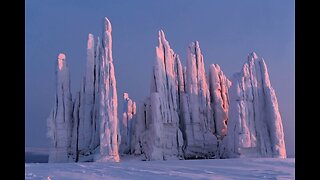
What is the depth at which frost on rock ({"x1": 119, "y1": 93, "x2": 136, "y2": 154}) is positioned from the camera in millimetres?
34094

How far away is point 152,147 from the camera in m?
30.2

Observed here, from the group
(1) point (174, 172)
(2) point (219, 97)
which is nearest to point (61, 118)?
(2) point (219, 97)

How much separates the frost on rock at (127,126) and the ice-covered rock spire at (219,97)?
6703 mm

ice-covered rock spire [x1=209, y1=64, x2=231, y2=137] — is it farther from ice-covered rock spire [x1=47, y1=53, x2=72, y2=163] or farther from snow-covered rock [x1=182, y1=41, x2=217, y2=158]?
ice-covered rock spire [x1=47, y1=53, x2=72, y2=163]

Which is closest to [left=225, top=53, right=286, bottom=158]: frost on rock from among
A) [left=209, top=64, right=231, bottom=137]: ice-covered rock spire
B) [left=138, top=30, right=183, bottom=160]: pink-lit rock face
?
[left=138, top=30, right=183, bottom=160]: pink-lit rock face

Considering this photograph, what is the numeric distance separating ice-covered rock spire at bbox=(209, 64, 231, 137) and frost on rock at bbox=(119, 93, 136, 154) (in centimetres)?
670

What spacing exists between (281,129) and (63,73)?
1513 centimetres

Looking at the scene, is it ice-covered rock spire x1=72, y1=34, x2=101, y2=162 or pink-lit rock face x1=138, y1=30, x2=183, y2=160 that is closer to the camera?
ice-covered rock spire x1=72, y1=34, x2=101, y2=162

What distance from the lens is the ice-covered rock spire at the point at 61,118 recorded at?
29625mm

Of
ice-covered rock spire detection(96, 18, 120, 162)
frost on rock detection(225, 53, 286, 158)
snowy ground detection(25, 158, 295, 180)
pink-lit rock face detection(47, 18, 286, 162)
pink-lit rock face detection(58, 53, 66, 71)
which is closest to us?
snowy ground detection(25, 158, 295, 180)

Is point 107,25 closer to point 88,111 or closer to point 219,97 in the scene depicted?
point 88,111

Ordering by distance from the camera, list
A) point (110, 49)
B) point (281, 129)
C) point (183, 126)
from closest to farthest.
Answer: point (281, 129), point (110, 49), point (183, 126)
